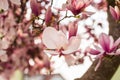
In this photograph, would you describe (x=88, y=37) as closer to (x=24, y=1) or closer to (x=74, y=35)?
(x=24, y=1)

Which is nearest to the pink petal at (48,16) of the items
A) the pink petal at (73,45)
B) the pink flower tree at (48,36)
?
the pink flower tree at (48,36)

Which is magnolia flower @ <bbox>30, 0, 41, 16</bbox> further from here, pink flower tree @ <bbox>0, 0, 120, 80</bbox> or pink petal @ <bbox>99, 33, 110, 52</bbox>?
pink petal @ <bbox>99, 33, 110, 52</bbox>

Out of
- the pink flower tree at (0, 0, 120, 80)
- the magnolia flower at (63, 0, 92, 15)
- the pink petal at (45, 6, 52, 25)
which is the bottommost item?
the pink flower tree at (0, 0, 120, 80)

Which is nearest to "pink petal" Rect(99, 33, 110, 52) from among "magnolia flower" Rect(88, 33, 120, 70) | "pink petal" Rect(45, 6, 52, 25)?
"magnolia flower" Rect(88, 33, 120, 70)

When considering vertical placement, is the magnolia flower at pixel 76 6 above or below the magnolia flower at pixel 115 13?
above

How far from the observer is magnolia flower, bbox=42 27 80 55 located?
0.56 m

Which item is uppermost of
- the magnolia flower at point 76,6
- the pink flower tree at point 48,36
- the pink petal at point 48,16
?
the magnolia flower at point 76,6

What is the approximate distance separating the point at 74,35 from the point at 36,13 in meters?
0.14

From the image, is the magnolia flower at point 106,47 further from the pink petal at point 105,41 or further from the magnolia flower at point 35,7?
the magnolia flower at point 35,7

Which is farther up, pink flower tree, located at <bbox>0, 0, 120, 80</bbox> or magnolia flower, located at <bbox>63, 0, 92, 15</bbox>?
magnolia flower, located at <bbox>63, 0, 92, 15</bbox>

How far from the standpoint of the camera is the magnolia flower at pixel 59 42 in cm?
56

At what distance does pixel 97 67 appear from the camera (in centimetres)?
64

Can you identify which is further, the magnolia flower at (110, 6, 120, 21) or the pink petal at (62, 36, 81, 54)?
the magnolia flower at (110, 6, 120, 21)

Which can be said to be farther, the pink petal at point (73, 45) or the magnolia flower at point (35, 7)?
the magnolia flower at point (35, 7)
